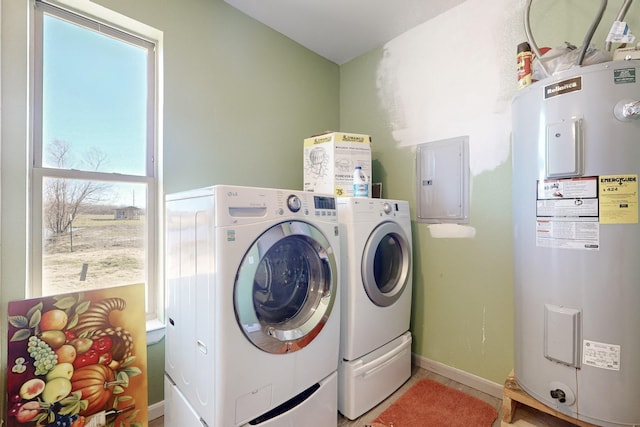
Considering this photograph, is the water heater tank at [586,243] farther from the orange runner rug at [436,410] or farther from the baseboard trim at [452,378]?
the baseboard trim at [452,378]

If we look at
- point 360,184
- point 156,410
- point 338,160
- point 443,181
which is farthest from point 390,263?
point 156,410

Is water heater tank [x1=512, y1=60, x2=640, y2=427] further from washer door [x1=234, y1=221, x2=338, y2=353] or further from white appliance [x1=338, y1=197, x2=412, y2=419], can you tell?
washer door [x1=234, y1=221, x2=338, y2=353]

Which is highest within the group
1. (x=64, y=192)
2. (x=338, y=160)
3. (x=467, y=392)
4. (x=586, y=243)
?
(x=338, y=160)

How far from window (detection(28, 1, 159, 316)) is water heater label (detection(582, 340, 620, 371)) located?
2.06 m

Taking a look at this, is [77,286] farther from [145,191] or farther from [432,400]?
[432,400]

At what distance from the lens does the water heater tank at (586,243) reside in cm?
100

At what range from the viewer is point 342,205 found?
1581 millimetres

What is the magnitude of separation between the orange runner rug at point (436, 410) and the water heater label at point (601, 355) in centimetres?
77

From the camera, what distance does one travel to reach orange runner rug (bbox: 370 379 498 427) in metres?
Answer: 1.55

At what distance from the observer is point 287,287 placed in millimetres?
1408

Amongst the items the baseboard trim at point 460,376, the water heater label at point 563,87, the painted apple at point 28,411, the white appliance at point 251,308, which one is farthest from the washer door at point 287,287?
the baseboard trim at point 460,376

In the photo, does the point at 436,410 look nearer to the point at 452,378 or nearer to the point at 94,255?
the point at 452,378

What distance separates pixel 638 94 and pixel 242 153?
1.95 meters

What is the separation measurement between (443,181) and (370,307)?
3.40ft
